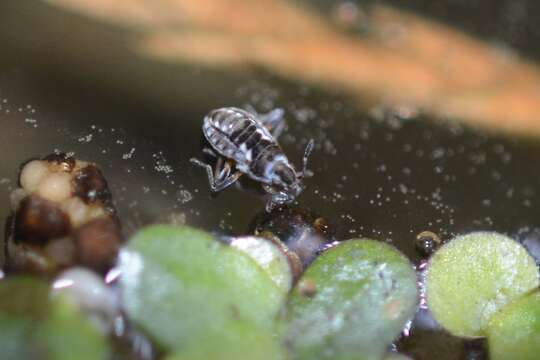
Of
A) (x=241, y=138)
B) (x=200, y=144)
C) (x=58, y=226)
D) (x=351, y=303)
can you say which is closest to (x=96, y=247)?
(x=58, y=226)

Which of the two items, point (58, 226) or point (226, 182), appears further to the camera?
point (226, 182)

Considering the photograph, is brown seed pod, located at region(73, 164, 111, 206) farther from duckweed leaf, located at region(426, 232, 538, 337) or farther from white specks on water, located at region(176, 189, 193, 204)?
duckweed leaf, located at region(426, 232, 538, 337)

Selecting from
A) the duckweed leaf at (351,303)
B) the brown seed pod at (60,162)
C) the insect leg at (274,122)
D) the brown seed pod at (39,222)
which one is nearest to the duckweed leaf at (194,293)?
the duckweed leaf at (351,303)

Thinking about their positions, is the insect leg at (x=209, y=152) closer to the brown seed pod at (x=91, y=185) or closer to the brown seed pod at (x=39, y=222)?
the brown seed pod at (x=91, y=185)

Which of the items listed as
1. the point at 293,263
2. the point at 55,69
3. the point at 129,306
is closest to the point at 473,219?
the point at 293,263

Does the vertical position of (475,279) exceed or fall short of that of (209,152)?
it exceeds it

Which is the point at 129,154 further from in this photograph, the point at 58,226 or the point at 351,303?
the point at 351,303

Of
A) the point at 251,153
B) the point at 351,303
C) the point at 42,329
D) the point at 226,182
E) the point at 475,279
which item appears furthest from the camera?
the point at 251,153
